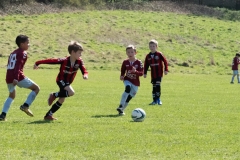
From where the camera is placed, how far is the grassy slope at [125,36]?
39719 mm

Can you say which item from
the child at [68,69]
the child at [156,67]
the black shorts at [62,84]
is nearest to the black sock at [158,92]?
the child at [156,67]

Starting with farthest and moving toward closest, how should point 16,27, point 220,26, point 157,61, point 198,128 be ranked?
point 220,26, point 16,27, point 157,61, point 198,128

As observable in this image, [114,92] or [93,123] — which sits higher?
[93,123]

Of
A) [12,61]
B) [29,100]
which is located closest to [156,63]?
[29,100]

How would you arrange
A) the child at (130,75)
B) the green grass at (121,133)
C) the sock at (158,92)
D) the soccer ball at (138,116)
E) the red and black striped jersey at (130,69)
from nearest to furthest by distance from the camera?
the green grass at (121,133), the soccer ball at (138,116), the child at (130,75), the red and black striped jersey at (130,69), the sock at (158,92)

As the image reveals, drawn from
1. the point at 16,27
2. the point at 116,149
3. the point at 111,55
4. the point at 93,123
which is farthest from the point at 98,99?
the point at 16,27

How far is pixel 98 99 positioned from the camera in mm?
17453

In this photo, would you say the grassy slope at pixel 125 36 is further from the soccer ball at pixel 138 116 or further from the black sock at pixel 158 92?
the soccer ball at pixel 138 116

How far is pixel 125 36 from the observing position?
149 ft

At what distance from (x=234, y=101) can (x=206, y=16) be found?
1577 inches

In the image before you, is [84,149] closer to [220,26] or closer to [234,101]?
[234,101]

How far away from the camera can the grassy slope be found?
39719mm

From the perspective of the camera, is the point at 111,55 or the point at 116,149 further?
the point at 111,55

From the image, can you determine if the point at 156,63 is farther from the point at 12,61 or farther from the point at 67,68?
the point at 12,61
